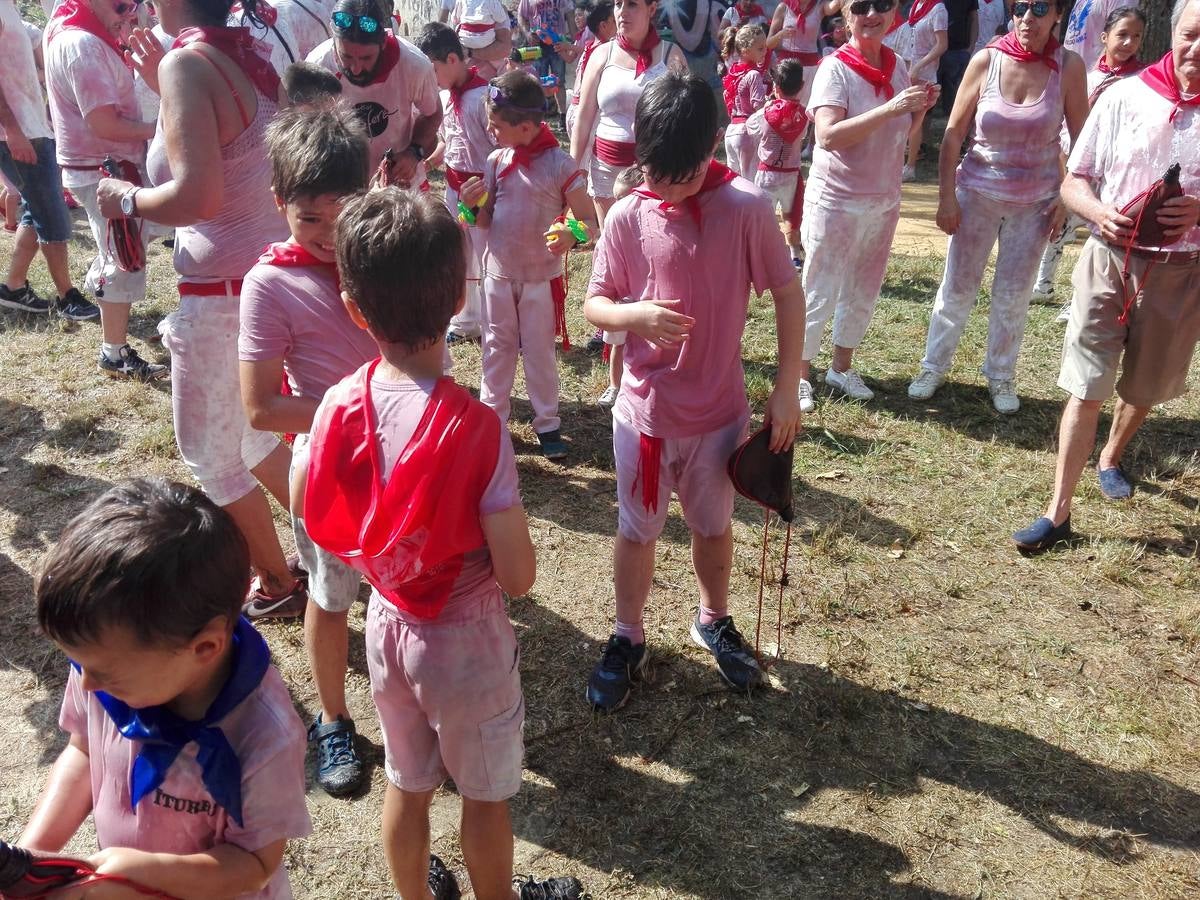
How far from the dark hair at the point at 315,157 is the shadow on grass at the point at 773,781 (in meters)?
1.79

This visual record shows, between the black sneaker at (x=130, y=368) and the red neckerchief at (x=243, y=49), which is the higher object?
the red neckerchief at (x=243, y=49)

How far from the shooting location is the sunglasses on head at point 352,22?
13.1 feet

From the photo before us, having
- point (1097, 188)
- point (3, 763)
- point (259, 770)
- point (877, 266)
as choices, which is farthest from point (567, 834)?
point (877, 266)

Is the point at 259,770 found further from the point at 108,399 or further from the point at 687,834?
the point at 108,399

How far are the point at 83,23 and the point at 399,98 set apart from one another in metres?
2.13

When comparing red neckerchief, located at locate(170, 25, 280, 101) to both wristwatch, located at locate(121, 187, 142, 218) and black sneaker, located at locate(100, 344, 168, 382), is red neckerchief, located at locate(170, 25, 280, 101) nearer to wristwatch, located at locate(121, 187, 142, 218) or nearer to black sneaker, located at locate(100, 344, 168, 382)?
wristwatch, located at locate(121, 187, 142, 218)

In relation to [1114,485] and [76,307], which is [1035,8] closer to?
[1114,485]

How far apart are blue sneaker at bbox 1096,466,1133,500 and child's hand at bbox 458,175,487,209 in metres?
3.20

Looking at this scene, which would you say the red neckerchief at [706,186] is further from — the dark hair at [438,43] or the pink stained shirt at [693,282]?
the dark hair at [438,43]

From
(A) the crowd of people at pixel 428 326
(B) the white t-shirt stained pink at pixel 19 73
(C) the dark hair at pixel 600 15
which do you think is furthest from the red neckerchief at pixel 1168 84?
(B) the white t-shirt stained pink at pixel 19 73

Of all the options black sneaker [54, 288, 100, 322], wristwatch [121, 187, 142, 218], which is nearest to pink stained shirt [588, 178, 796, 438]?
wristwatch [121, 187, 142, 218]

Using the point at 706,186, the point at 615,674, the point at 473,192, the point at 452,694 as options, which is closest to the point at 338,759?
the point at 615,674

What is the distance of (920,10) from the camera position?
1001 centimetres

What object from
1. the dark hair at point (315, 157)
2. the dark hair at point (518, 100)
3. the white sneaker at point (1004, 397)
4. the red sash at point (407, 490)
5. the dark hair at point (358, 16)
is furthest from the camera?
the white sneaker at point (1004, 397)
